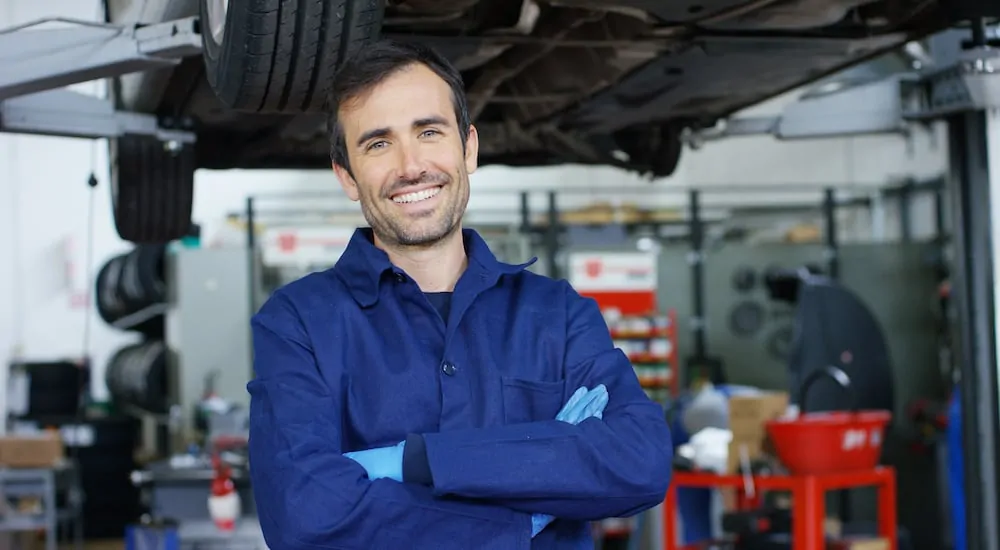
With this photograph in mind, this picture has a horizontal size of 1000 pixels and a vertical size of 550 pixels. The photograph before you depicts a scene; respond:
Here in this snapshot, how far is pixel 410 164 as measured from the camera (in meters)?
1.61

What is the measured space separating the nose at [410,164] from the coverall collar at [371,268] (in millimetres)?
116

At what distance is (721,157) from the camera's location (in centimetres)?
1277

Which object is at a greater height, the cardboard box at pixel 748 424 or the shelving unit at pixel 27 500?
the cardboard box at pixel 748 424

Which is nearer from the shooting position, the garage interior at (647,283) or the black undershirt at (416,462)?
the black undershirt at (416,462)

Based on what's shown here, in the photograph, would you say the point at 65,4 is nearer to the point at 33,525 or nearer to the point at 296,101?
the point at 33,525

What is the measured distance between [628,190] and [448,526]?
8.03 meters

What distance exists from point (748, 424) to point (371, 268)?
11.6 feet

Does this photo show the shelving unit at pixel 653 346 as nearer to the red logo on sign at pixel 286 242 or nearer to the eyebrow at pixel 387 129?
the red logo on sign at pixel 286 242

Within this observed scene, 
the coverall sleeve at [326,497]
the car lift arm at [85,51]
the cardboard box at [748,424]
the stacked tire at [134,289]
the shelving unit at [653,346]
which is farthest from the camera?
the shelving unit at [653,346]

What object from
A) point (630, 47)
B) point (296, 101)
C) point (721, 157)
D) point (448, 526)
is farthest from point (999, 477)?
point (721, 157)

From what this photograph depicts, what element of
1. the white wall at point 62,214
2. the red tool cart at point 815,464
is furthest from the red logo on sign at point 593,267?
the red tool cart at point 815,464

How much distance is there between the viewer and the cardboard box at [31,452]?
7078mm

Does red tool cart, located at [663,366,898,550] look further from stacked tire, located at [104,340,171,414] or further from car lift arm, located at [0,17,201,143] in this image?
stacked tire, located at [104,340,171,414]

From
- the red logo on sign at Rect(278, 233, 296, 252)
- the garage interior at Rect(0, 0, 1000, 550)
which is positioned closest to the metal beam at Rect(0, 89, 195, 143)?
the garage interior at Rect(0, 0, 1000, 550)
